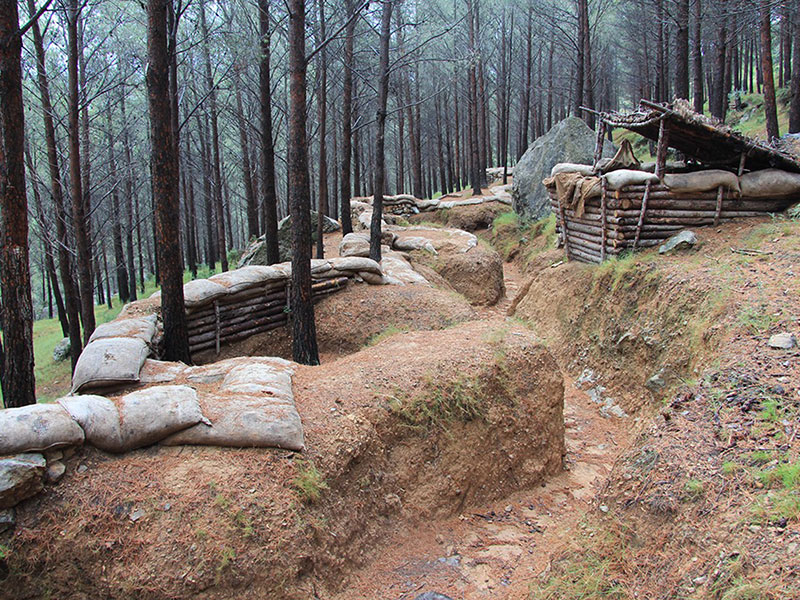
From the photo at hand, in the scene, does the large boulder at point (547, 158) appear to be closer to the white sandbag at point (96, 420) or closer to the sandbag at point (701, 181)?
the sandbag at point (701, 181)

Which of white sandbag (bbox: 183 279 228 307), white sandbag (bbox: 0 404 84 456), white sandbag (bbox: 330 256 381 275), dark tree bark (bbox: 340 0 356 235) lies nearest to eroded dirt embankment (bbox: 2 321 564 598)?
white sandbag (bbox: 0 404 84 456)

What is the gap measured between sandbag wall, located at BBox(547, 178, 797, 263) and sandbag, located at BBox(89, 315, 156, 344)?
7.51 metres

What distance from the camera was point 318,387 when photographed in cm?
533

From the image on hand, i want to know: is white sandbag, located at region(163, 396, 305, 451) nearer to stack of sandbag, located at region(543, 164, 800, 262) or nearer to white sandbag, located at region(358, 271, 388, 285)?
white sandbag, located at region(358, 271, 388, 285)

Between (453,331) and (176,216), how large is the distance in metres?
3.99

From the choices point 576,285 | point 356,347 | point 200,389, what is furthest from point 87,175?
point 576,285

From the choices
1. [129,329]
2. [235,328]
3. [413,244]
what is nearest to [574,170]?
[413,244]

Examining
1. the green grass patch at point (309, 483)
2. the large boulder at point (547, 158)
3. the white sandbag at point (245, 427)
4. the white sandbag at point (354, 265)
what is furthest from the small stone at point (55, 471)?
the large boulder at point (547, 158)

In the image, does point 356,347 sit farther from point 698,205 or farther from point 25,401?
point 698,205

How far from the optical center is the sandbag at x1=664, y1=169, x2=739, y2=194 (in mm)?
8547

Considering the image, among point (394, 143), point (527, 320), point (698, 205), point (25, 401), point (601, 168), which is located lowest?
point (527, 320)

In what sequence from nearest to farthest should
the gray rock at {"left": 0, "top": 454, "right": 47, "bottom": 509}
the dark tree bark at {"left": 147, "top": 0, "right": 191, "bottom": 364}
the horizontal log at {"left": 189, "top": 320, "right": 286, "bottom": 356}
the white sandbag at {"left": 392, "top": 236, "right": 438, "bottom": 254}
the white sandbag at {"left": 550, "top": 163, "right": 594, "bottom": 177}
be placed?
the gray rock at {"left": 0, "top": 454, "right": 47, "bottom": 509}, the dark tree bark at {"left": 147, "top": 0, "right": 191, "bottom": 364}, the horizontal log at {"left": 189, "top": 320, "right": 286, "bottom": 356}, the white sandbag at {"left": 550, "top": 163, "right": 594, "bottom": 177}, the white sandbag at {"left": 392, "top": 236, "right": 438, "bottom": 254}

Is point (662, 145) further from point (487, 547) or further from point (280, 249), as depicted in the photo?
point (280, 249)

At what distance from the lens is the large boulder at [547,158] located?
56.2ft
